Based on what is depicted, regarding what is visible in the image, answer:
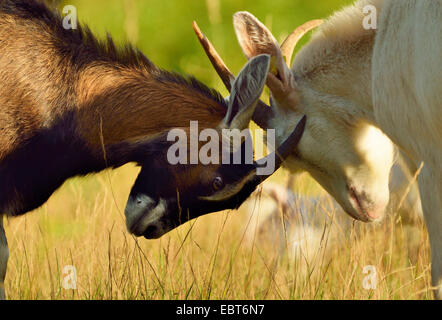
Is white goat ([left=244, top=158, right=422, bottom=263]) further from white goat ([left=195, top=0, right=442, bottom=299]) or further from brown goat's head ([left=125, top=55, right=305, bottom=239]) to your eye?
brown goat's head ([left=125, top=55, right=305, bottom=239])

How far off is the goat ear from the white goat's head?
848mm

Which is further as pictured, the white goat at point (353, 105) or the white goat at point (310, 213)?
the white goat at point (310, 213)

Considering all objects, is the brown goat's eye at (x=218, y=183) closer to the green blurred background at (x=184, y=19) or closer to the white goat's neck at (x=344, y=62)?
the white goat's neck at (x=344, y=62)

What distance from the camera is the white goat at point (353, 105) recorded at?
14.7 feet

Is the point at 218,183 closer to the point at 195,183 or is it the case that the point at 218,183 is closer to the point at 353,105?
the point at 195,183

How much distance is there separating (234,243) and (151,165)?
2353 mm

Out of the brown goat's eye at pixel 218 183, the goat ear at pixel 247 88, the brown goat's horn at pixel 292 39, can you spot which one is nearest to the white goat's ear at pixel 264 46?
the brown goat's horn at pixel 292 39

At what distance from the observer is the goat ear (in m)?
4.30

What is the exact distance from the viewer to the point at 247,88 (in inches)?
171

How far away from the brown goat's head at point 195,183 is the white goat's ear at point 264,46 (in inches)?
34.1

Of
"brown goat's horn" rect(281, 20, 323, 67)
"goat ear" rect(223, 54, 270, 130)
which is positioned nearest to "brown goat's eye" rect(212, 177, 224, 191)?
"goat ear" rect(223, 54, 270, 130)

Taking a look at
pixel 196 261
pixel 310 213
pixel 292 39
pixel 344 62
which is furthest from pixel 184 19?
pixel 344 62

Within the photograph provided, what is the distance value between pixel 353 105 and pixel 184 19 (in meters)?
10.4
